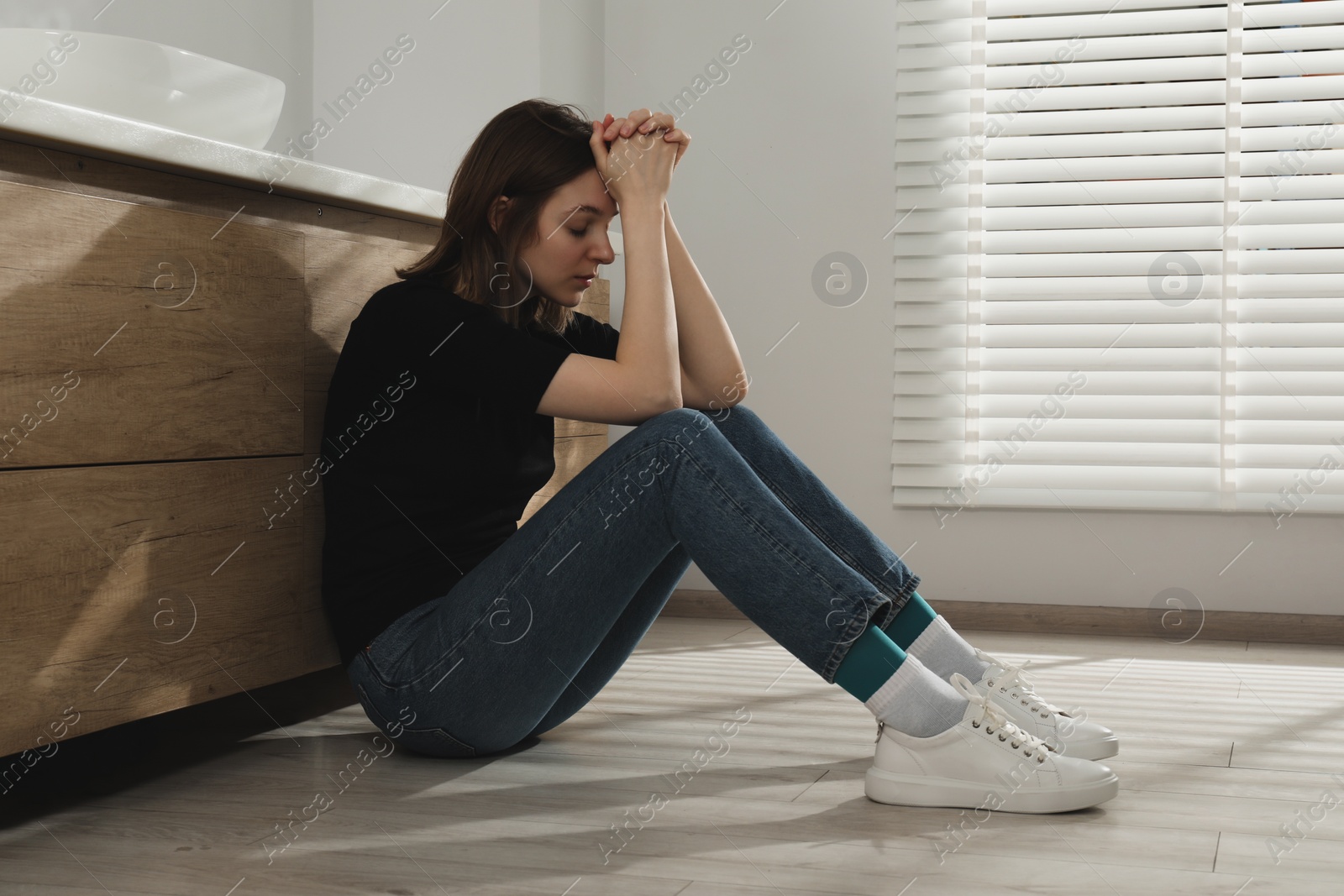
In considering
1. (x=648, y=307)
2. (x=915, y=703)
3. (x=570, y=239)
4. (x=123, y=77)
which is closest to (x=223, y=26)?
(x=123, y=77)

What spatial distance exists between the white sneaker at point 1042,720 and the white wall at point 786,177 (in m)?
1.13

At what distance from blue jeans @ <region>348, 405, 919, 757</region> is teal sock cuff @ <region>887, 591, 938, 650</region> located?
0.02m

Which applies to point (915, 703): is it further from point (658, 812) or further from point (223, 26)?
point (223, 26)

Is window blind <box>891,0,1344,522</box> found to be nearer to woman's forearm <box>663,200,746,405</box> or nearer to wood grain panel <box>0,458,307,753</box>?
woman's forearm <box>663,200,746,405</box>

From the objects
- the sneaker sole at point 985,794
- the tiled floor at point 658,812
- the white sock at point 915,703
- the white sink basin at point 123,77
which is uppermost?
the white sink basin at point 123,77

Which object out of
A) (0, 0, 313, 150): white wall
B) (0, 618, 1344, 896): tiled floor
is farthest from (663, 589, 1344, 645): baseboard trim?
(0, 0, 313, 150): white wall

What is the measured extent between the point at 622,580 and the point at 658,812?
229 millimetres

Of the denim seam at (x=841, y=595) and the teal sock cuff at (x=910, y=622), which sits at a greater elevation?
the denim seam at (x=841, y=595)

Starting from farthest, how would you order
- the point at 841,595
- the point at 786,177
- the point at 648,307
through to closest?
the point at 786,177
the point at 648,307
the point at 841,595

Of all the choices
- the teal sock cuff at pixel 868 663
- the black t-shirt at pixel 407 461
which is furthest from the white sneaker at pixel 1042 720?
the black t-shirt at pixel 407 461

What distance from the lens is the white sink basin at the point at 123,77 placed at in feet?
4.44

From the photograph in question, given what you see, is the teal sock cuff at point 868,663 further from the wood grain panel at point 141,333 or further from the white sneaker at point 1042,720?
the wood grain panel at point 141,333

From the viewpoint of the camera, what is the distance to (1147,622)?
239 cm

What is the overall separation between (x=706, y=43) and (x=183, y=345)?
169cm
